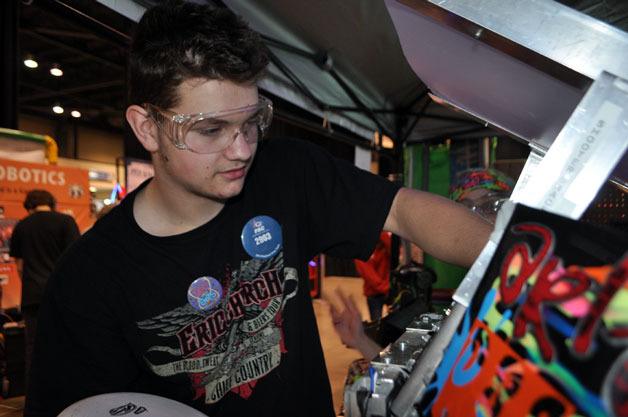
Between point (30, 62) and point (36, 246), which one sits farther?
point (30, 62)

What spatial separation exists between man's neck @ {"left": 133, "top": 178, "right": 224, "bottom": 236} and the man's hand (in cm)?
62

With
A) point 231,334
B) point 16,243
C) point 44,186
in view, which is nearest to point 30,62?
point 44,186

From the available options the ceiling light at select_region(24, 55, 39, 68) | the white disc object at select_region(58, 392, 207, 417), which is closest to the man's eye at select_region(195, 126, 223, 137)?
the white disc object at select_region(58, 392, 207, 417)

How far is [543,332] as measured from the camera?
49 cm

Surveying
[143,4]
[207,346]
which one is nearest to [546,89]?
[207,346]

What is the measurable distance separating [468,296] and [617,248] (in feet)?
0.59

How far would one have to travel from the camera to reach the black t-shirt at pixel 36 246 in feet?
14.9

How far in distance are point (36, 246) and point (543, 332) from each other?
501cm

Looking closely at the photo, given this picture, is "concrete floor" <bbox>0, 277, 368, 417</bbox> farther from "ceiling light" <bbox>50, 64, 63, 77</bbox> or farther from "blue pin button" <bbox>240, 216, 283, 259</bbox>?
"ceiling light" <bbox>50, 64, 63, 77</bbox>

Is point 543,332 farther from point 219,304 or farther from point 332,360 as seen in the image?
point 332,360

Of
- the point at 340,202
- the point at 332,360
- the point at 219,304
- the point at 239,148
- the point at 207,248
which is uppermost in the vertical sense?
the point at 239,148

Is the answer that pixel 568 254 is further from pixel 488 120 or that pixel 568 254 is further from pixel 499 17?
pixel 488 120

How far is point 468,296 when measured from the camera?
0.62 m

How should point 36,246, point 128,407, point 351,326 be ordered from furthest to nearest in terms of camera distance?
1. point 36,246
2. point 351,326
3. point 128,407
